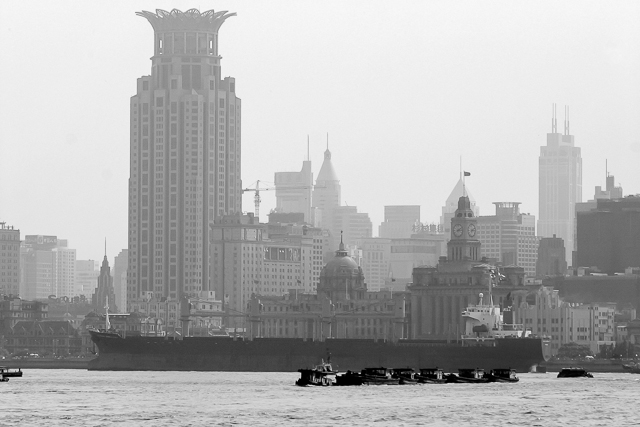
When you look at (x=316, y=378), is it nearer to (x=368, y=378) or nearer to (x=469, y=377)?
(x=368, y=378)

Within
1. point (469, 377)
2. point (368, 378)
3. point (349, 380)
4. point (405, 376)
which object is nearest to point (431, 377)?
point (405, 376)

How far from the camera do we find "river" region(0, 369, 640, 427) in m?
Answer: 130

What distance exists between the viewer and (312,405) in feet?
473

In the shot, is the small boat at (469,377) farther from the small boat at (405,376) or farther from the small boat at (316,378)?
the small boat at (316,378)

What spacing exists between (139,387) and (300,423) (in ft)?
187

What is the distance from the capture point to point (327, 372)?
176500 millimetres

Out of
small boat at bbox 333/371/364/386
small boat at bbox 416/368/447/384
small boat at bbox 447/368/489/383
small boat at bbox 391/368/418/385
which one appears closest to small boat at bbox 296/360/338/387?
small boat at bbox 333/371/364/386

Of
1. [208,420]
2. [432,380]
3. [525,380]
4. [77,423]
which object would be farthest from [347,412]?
[525,380]

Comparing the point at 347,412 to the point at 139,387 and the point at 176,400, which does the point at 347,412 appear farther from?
the point at 139,387

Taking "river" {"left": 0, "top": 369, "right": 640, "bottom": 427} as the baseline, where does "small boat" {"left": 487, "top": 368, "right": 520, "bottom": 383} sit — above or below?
above

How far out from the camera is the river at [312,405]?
129500 millimetres

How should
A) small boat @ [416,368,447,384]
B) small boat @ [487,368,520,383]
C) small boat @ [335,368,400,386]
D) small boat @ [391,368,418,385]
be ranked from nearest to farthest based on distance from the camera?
1. small boat @ [335,368,400,386]
2. small boat @ [391,368,418,385]
3. small boat @ [416,368,447,384]
4. small boat @ [487,368,520,383]

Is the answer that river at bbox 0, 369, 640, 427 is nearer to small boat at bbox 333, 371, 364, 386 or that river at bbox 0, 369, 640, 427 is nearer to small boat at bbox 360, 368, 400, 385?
small boat at bbox 333, 371, 364, 386

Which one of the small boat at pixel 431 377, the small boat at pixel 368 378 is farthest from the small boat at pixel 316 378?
the small boat at pixel 431 377
